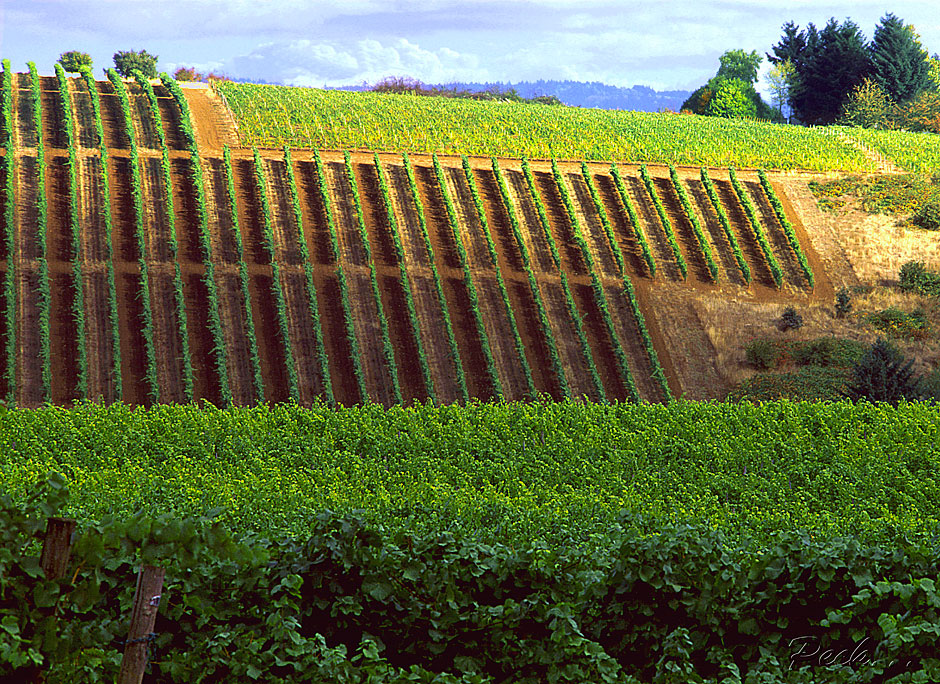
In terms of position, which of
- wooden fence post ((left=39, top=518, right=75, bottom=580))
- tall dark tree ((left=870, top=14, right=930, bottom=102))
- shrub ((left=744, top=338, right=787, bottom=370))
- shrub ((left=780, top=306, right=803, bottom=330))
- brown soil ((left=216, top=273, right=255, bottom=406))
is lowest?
wooden fence post ((left=39, top=518, right=75, bottom=580))

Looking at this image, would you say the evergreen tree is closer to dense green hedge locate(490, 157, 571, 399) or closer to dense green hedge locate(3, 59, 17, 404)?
dense green hedge locate(490, 157, 571, 399)

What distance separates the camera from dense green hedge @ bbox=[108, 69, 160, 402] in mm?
24578

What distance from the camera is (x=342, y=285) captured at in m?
29.0

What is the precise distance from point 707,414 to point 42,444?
1047 cm

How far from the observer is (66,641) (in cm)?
545

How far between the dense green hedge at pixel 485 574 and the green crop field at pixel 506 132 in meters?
28.7

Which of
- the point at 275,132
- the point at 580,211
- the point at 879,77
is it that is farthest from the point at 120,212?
the point at 879,77

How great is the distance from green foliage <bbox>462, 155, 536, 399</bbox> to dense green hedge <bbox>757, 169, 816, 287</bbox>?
11752 mm

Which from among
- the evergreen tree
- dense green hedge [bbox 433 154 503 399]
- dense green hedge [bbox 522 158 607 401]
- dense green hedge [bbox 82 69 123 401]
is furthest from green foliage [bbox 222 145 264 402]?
the evergreen tree

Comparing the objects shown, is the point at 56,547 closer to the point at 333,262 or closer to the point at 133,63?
the point at 333,262

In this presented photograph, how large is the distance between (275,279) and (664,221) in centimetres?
1576

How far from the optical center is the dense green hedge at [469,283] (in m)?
26.1

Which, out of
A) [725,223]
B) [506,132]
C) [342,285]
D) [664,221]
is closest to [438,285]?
[342,285]

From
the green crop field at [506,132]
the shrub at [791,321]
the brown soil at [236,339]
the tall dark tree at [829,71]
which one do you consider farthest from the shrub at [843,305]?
the tall dark tree at [829,71]
